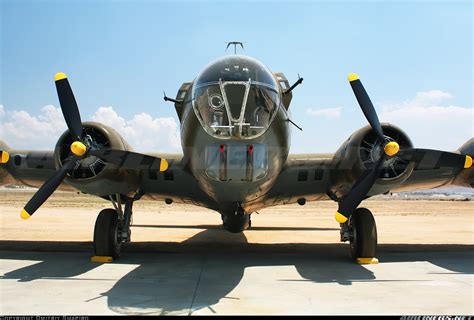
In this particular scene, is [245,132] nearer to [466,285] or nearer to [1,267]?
[466,285]

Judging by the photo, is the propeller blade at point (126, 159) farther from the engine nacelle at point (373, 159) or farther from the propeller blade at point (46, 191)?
the engine nacelle at point (373, 159)

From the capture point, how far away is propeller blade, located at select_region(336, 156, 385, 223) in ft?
29.6

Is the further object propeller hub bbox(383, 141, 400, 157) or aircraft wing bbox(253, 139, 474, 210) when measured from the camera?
aircraft wing bbox(253, 139, 474, 210)

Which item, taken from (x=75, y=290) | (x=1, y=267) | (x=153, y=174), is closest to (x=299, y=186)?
(x=153, y=174)

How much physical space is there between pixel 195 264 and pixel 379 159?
4.67 metres

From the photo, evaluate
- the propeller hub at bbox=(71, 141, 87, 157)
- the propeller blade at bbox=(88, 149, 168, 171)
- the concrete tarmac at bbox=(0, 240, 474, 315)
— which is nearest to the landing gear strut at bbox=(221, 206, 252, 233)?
the concrete tarmac at bbox=(0, 240, 474, 315)

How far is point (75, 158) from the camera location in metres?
9.13

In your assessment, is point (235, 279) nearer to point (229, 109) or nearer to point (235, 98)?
point (229, 109)

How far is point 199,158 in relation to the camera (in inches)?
320

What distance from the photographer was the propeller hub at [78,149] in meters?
8.91

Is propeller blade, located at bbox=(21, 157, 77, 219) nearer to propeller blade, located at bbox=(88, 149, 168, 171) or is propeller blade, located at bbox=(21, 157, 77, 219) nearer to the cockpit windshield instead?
propeller blade, located at bbox=(88, 149, 168, 171)

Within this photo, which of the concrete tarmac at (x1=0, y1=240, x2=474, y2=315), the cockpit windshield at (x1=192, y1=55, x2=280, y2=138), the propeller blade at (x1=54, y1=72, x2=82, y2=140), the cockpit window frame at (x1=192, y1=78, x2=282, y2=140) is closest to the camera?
the concrete tarmac at (x1=0, y1=240, x2=474, y2=315)

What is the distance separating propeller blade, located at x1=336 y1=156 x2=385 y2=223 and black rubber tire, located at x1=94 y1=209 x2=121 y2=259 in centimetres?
533

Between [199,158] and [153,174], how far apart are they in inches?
135
